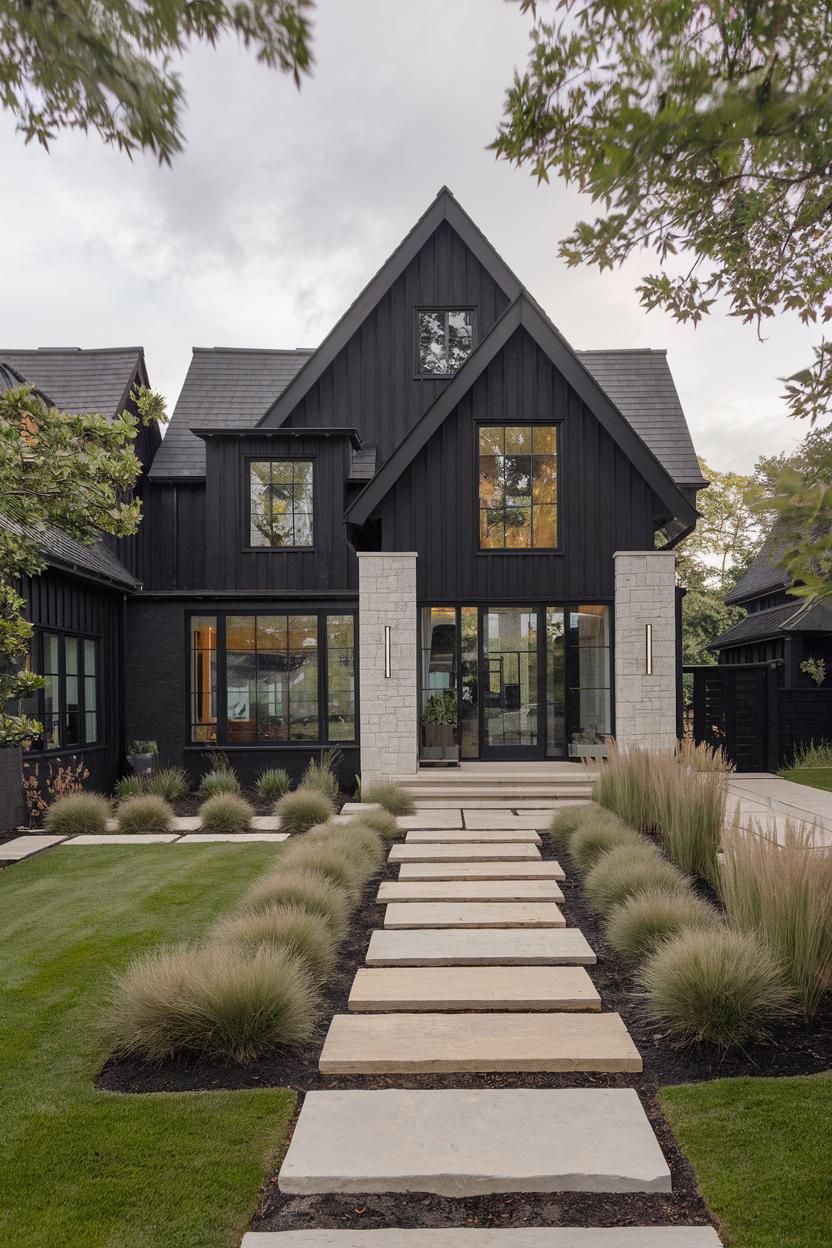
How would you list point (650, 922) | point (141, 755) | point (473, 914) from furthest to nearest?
point (141, 755), point (473, 914), point (650, 922)

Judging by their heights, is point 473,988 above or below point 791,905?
below

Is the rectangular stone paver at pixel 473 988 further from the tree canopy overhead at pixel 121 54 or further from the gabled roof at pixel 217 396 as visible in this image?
the gabled roof at pixel 217 396

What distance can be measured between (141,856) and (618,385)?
12150 mm

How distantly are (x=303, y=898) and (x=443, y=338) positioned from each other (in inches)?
460

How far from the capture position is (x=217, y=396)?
52.7 feet

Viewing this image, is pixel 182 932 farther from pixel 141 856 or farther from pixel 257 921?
pixel 141 856

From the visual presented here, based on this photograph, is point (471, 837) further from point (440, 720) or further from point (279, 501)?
point (279, 501)

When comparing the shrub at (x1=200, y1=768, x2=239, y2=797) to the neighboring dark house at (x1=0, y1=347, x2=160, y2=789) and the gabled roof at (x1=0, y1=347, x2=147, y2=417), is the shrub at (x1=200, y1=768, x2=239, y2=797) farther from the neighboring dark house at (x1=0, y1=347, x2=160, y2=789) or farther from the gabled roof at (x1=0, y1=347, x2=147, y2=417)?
the gabled roof at (x1=0, y1=347, x2=147, y2=417)

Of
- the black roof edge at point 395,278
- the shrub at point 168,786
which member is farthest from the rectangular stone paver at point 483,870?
the black roof edge at point 395,278

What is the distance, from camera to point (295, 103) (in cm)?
211

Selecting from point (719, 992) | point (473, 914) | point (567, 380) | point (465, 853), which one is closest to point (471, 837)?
point (465, 853)

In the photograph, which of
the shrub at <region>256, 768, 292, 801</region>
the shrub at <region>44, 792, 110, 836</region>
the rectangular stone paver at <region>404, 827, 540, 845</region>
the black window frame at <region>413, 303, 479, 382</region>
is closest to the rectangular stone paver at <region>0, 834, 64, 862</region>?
the shrub at <region>44, 792, 110, 836</region>

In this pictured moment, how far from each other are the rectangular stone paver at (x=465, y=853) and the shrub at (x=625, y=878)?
1.20m

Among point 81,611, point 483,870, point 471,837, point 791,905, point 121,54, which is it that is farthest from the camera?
point 81,611
